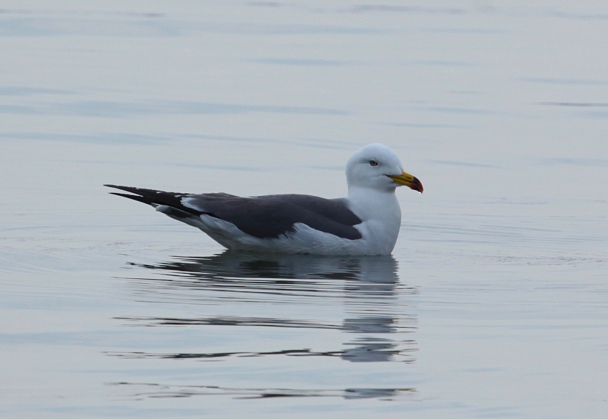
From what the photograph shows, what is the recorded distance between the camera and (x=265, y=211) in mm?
12273

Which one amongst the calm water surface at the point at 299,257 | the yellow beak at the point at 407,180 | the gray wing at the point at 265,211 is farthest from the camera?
the yellow beak at the point at 407,180

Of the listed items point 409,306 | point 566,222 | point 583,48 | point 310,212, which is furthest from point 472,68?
point 409,306

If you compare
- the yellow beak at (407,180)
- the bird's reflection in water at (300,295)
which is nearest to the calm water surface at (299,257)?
the bird's reflection in water at (300,295)

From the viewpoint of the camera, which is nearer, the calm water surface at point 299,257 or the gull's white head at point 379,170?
the calm water surface at point 299,257

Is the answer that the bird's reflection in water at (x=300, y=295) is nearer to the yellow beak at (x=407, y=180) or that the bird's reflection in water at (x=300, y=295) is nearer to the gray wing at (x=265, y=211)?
the gray wing at (x=265, y=211)

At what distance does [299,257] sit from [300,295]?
6.67ft

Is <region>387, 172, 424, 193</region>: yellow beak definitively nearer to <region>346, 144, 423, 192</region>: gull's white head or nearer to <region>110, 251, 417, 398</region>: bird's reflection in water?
<region>346, 144, 423, 192</region>: gull's white head

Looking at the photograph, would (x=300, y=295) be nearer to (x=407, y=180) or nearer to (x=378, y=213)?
(x=378, y=213)

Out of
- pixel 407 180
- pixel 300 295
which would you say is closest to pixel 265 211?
pixel 407 180

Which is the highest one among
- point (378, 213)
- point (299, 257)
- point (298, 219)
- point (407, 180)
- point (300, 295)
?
point (407, 180)

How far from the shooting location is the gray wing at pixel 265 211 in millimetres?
12227

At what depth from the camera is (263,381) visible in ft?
25.8

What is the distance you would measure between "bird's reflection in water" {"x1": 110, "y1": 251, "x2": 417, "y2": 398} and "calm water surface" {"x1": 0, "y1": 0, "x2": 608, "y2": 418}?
1.2 inches

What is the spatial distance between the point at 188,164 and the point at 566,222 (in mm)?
4408
